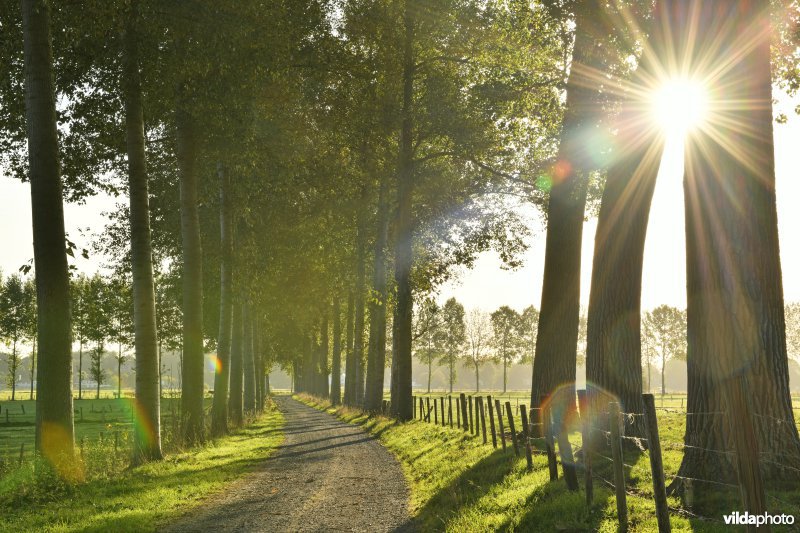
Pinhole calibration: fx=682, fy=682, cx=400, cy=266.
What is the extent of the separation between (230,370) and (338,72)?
42.4ft

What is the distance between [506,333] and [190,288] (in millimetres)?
86423

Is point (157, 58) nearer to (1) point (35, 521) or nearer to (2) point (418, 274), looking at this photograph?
(1) point (35, 521)

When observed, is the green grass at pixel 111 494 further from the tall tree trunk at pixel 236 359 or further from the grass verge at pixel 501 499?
the tall tree trunk at pixel 236 359

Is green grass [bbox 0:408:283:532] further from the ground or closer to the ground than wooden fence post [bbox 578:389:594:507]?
closer to the ground

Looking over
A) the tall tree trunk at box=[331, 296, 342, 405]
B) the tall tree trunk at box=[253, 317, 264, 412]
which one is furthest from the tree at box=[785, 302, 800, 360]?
the tall tree trunk at box=[253, 317, 264, 412]

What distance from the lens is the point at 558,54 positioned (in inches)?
722

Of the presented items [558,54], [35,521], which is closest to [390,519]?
[35,521]

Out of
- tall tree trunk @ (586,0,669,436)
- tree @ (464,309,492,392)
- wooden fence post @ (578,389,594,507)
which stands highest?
tall tree trunk @ (586,0,669,436)

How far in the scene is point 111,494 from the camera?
38.2ft

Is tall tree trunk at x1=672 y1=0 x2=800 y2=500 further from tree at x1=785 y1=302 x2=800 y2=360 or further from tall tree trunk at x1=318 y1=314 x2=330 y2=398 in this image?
tree at x1=785 y1=302 x2=800 y2=360

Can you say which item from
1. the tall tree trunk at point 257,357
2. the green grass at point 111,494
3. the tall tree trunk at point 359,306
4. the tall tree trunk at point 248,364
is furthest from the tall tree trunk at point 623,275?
the tall tree trunk at point 257,357

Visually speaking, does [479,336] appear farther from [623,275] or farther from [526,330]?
[623,275]

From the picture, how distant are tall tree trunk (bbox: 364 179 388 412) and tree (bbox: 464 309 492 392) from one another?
6825 cm

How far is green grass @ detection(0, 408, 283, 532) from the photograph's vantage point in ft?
31.2
